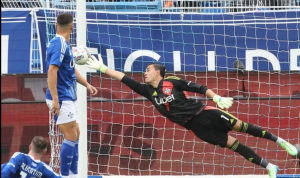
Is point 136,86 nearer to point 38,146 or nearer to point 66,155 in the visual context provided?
point 66,155

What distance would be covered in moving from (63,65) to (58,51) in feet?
0.80

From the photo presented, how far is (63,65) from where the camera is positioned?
6.59 metres

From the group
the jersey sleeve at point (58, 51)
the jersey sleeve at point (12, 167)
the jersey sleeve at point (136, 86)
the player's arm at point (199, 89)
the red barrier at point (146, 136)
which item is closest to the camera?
the jersey sleeve at point (12, 167)

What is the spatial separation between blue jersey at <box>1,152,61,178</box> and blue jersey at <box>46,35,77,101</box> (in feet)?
2.73

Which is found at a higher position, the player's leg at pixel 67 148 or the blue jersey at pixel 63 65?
the blue jersey at pixel 63 65

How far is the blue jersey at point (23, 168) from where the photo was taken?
5965mm

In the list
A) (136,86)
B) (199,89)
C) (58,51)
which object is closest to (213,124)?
(199,89)

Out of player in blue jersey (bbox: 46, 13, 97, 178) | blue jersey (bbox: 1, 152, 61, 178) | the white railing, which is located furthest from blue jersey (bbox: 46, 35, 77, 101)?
the white railing

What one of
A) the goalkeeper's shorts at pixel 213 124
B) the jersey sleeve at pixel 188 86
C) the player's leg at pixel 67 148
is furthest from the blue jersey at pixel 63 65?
the goalkeeper's shorts at pixel 213 124

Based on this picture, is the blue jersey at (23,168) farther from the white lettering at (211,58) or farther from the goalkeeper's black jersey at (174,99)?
the white lettering at (211,58)

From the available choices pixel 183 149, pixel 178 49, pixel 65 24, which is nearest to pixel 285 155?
pixel 183 149

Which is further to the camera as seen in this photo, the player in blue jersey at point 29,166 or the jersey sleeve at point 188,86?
the jersey sleeve at point 188,86

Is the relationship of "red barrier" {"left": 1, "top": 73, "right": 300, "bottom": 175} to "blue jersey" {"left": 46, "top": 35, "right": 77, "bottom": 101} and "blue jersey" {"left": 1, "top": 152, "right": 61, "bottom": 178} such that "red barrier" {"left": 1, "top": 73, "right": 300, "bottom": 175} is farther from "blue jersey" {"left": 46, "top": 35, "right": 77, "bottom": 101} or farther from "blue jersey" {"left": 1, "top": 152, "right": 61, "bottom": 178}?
"blue jersey" {"left": 1, "top": 152, "right": 61, "bottom": 178}

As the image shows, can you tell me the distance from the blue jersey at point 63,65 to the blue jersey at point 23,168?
83 cm
